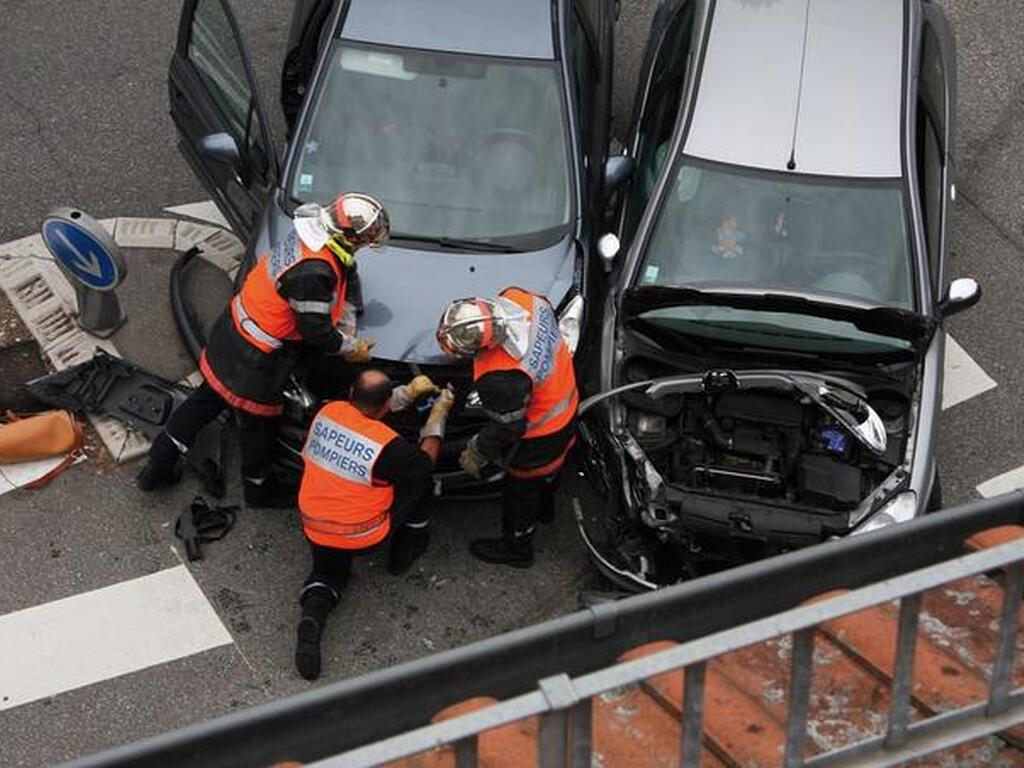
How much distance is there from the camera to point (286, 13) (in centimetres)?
1137

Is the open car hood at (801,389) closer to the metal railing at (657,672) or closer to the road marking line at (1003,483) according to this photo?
the road marking line at (1003,483)

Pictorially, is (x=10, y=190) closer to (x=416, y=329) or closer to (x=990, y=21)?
(x=416, y=329)

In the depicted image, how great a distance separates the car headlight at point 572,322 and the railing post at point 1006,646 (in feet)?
11.7

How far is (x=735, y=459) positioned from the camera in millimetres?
7699

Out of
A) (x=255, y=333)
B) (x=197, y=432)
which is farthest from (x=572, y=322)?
(x=197, y=432)

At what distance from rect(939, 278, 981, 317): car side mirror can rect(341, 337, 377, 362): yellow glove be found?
2811 millimetres

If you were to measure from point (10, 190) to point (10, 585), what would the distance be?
3020mm

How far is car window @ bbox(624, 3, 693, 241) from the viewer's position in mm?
A: 8672

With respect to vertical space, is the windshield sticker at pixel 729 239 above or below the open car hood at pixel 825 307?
above

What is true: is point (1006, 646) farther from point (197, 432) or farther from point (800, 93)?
point (197, 432)

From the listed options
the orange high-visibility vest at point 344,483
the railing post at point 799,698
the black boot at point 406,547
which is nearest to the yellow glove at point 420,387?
the orange high-visibility vest at point 344,483

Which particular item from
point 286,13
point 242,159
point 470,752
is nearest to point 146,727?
point 242,159

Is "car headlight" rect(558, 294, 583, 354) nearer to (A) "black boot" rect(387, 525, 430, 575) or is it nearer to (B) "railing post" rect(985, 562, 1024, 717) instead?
(A) "black boot" rect(387, 525, 430, 575)

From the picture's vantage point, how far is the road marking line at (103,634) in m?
7.66
